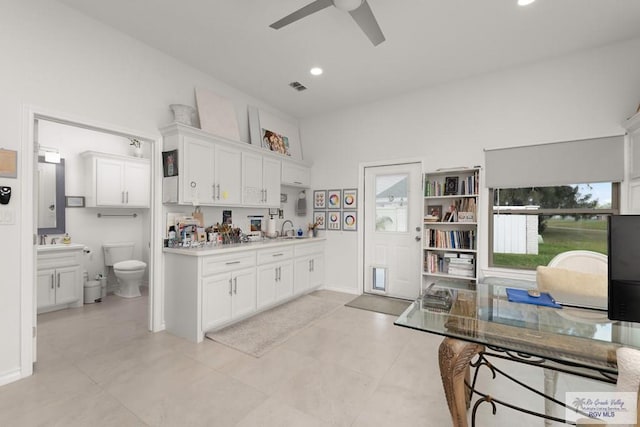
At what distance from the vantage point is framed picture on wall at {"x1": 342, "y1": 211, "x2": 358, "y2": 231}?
14.8 ft

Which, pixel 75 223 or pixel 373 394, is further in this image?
pixel 75 223

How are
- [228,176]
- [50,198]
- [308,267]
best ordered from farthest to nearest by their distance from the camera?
1. [308,267]
2. [50,198]
3. [228,176]

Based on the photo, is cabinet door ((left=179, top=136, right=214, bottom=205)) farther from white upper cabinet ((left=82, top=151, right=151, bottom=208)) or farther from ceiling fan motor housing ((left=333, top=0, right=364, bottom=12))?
ceiling fan motor housing ((left=333, top=0, right=364, bottom=12))

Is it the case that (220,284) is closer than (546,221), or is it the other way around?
(220,284)

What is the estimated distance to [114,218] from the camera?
14.9ft

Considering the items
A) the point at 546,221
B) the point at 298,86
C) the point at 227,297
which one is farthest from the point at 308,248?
the point at 546,221

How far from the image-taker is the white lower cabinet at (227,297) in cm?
281

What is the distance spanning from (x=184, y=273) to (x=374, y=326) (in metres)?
2.19

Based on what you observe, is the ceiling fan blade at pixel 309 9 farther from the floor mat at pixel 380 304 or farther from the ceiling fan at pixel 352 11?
the floor mat at pixel 380 304

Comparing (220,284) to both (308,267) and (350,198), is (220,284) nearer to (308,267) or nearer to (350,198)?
(308,267)

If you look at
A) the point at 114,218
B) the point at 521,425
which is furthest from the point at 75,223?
the point at 521,425

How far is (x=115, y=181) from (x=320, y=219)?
3341 mm

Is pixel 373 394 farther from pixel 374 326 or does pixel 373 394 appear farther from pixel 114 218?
pixel 114 218

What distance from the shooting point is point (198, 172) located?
3.09m
